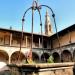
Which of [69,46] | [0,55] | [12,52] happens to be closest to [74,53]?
[69,46]

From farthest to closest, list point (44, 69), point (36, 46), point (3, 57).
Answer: point (36, 46) → point (3, 57) → point (44, 69)

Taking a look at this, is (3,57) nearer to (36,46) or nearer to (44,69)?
(36,46)

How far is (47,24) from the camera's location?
155ft

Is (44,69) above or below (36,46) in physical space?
below

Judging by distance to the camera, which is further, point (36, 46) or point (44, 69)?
point (36, 46)

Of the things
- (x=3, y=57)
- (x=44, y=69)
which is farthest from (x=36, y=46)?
(x=44, y=69)

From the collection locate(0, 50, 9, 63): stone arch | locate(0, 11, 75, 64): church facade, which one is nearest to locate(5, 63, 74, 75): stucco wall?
locate(0, 11, 75, 64): church facade

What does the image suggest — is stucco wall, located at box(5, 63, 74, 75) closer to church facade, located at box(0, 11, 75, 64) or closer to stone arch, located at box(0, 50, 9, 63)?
church facade, located at box(0, 11, 75, 64)

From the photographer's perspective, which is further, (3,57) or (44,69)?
→ (3,57)

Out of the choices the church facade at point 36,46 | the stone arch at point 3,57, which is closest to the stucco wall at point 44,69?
the church facade at point 36,46

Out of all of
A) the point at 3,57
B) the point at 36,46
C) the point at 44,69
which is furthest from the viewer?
the point at 36,46

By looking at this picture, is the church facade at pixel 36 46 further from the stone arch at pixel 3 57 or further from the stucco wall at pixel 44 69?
the stucco wall at pixel 44 69

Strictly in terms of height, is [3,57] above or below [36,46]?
below

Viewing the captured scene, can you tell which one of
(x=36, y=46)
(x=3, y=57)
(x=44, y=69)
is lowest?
(x=44, y=69)
